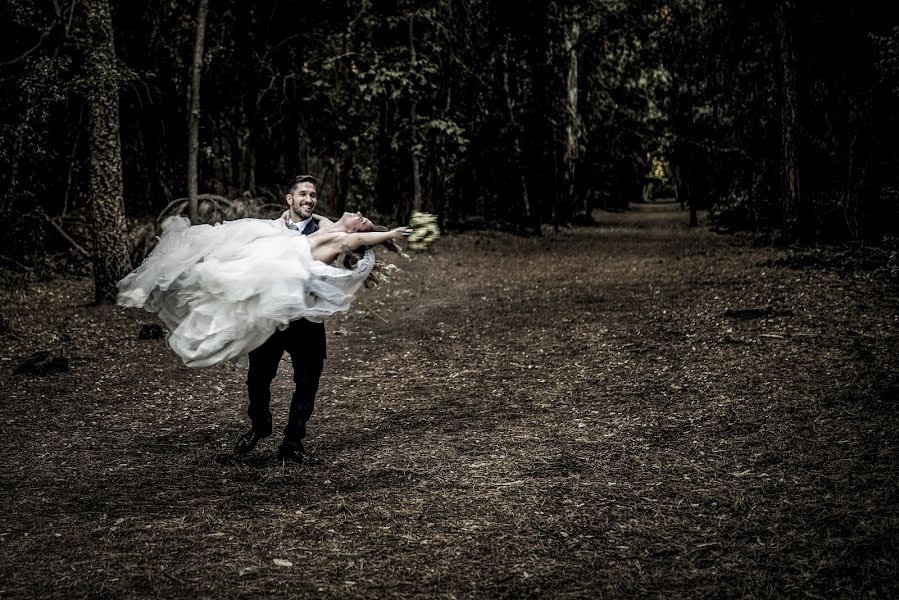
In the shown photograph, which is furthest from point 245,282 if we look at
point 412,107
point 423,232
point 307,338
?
point 412,107

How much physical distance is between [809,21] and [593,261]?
288 inches

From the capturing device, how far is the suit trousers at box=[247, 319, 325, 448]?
557cm

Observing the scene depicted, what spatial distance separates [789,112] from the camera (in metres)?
18.0

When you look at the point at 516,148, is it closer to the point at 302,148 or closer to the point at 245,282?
the point at 302,148

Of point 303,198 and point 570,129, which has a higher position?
point 570,129

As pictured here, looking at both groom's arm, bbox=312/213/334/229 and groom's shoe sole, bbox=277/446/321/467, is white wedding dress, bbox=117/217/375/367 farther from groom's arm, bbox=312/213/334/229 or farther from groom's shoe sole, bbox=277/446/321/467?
groom's shoe sole, bbox=277/446/321/467

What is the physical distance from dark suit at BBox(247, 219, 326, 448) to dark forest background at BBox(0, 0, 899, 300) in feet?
24.7

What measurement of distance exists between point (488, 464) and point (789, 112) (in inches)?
602

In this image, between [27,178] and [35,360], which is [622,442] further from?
[27,178]

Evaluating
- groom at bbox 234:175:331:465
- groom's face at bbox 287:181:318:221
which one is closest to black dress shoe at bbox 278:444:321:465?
groom at bbox 234:175:331:465

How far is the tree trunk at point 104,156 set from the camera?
1170 centimetres

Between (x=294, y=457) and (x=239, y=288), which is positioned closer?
(x=239, y=288)

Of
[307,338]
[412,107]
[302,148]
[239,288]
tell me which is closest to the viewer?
[239,288]

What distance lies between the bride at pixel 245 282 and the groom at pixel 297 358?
0.53 ft
